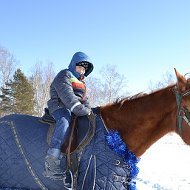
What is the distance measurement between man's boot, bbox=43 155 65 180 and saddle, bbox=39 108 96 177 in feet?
0.37

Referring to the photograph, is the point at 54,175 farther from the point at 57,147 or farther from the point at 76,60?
the point at 76,60

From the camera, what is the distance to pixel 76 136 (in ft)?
12.8

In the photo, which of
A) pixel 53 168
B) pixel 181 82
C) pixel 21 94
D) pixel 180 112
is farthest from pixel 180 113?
pixel 21 94

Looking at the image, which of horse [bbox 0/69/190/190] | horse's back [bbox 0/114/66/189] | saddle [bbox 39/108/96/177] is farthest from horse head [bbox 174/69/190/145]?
horse's back [bbox 0/114/66/189]

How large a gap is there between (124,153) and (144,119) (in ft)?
1.51

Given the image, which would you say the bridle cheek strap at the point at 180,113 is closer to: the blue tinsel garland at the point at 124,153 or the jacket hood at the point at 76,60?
the blue tinsel garland at the point at 124,153

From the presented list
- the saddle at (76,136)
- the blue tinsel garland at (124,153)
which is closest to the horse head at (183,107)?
the blue tinsel garland at (124,153)

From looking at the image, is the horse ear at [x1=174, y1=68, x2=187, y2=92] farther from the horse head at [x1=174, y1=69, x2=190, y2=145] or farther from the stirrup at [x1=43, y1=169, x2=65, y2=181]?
the stirrup at [x1=43, y1=169, x2=65, y2=181]

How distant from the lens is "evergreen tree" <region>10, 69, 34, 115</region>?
34.0 m

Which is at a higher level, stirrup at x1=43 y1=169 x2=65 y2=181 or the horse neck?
the horse neck

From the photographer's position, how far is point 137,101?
4.04m

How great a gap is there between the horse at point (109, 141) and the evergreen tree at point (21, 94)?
3036cm

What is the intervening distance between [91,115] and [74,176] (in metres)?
0.74

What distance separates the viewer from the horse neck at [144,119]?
12.6 ft
